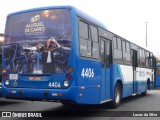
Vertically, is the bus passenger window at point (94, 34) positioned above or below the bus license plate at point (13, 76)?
above

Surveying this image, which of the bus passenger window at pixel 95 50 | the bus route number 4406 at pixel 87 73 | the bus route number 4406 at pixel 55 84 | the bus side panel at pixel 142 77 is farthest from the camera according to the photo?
the bus side panel at pixel 142 77

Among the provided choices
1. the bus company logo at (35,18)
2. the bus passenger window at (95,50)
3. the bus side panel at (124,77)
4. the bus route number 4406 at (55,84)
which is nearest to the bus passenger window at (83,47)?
the bus passenger window at (95,50)

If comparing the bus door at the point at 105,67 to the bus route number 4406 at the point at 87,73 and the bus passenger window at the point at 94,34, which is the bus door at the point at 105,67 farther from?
the bus route number 4406 at the point at 87,73

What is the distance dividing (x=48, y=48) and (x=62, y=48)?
17.3 inches

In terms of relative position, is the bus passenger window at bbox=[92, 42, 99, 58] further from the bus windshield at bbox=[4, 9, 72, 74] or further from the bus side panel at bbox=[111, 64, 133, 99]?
the bus side panel at bbox=[111, 64, 133, 99]

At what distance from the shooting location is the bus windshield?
8.90 m

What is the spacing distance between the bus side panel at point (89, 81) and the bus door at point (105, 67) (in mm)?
603

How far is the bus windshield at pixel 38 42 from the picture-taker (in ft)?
29.2

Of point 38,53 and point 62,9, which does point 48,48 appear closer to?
point 38,53

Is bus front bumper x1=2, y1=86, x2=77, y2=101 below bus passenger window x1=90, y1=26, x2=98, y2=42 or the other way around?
below

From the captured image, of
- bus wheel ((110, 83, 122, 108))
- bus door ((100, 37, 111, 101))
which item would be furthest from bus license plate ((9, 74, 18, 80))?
bus wheel ((110, 83, 122, 108))

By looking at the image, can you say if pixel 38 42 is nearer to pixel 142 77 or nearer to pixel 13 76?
pixel 13 76

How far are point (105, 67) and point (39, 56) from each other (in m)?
2.98

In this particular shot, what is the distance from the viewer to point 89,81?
9.48m
